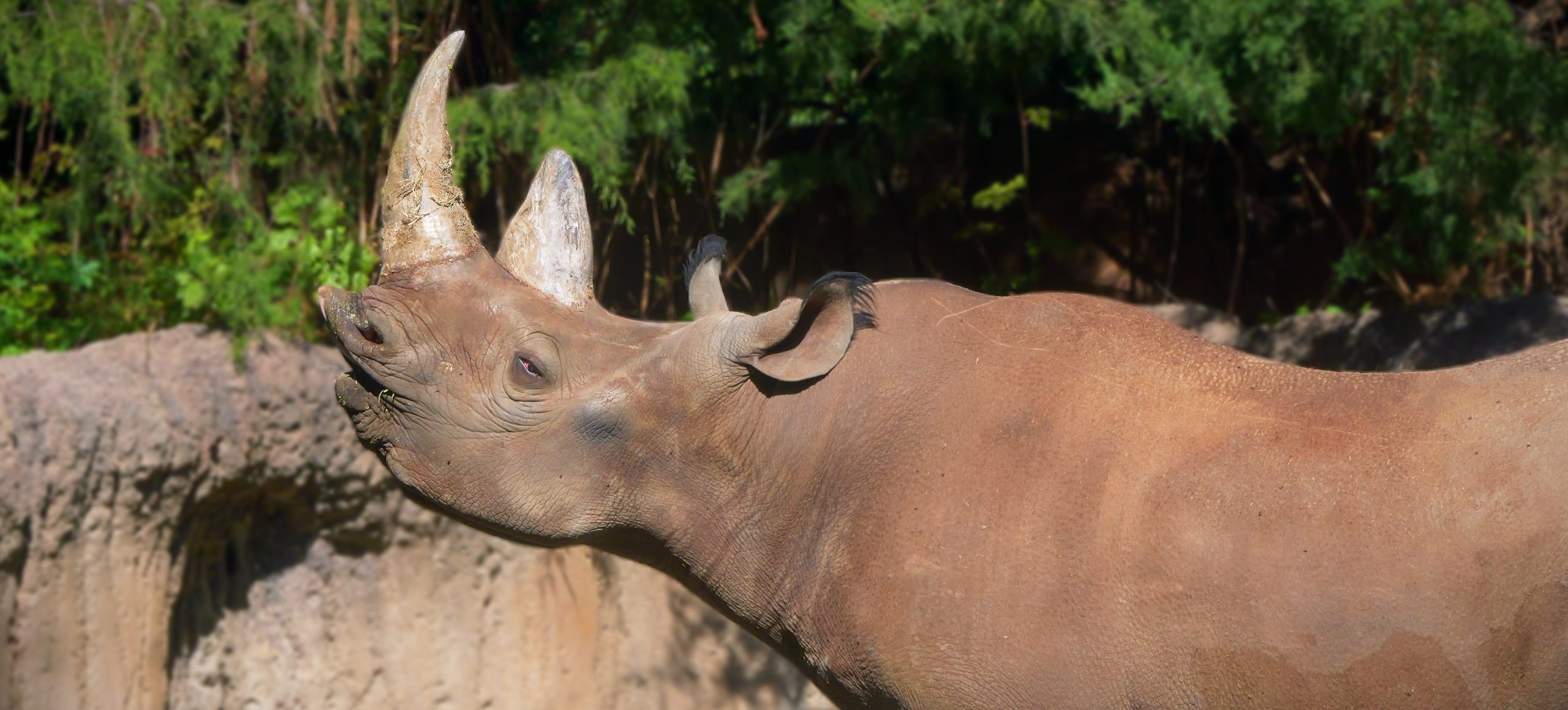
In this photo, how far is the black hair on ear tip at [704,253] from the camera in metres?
3.30

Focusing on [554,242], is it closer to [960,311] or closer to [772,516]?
[772,516]

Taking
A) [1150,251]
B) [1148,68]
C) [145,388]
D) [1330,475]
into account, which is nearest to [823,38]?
[1148,68]

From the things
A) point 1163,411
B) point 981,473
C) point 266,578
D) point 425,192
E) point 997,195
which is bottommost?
point 266,578

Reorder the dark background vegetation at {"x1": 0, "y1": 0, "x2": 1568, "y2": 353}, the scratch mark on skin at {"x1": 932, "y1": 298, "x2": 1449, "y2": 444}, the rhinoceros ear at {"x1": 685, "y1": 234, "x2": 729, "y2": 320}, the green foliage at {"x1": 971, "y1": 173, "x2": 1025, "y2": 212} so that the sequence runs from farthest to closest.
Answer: the green foliage at {"x1": 971, "y1": 173, "x2": 1025, "y2": 212} → the dark background vegetation at {"x1": 0, "y1": 0, "x2": 1568, "y2": 353} → the rhinoceros ear at {"x1": 685, "y1": 234, "x2": 729, "y2": 320} → the scratch mark on skin at {"x1": 932, "y1": 298, "x2": 1449, "y2": 444}

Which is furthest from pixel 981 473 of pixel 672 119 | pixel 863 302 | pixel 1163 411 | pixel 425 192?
pixel 672 119

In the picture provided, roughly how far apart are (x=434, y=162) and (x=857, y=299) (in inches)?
38.0

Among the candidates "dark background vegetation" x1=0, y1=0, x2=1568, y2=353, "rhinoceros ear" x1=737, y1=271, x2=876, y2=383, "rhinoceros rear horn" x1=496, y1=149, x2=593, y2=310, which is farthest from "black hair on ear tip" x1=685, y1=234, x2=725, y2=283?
"dark background vegetation" x1=0, y1=0, x2=1568, y2=353

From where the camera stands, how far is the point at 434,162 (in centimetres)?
309

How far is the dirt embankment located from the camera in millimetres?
5344

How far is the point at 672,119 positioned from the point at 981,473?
3.68 m

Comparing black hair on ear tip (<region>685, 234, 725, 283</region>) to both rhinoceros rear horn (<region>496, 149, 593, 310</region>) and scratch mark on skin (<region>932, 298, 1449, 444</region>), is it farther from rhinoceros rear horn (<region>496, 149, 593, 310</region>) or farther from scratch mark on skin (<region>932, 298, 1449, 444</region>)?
scratch mark on skin (<region>932, 298, 1449, 444</region>)

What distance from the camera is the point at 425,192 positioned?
10.1 feet

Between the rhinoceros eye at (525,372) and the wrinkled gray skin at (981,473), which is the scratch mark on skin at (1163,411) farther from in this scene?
the rhinoceros eye at (525,372)

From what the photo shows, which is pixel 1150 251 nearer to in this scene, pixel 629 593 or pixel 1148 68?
pixel 1148 68
